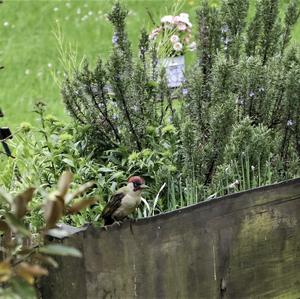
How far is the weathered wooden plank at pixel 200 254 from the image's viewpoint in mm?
3004

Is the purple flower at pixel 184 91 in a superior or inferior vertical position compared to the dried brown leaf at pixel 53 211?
inferior

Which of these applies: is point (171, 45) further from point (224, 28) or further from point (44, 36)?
point (44, 36)

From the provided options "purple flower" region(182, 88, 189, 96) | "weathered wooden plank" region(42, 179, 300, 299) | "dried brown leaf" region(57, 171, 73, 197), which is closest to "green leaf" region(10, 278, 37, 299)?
"dried brown leaf" region(57, 171, 73, 197)

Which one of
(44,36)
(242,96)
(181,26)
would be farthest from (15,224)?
(44,36)

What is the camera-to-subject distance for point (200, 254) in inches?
134

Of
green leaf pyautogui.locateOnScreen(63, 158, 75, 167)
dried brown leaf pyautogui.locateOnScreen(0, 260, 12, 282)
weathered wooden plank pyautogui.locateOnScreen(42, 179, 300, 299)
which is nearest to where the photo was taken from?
dried brown leaf pyautogui.locateOnScreen(0, 260, 12, 282)

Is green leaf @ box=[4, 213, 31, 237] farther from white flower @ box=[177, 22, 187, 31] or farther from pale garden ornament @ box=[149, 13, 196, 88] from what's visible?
white flower @ box=[177, 22, 187, 31]

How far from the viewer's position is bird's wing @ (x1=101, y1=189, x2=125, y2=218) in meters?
3.20

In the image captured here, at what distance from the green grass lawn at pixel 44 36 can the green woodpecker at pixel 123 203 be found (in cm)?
515

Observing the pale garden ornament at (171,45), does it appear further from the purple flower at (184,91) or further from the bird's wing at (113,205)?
the bird's wing at (113,205)

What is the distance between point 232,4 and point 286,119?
867 mm

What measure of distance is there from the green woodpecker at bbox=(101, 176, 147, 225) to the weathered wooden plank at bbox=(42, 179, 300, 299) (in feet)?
0.26

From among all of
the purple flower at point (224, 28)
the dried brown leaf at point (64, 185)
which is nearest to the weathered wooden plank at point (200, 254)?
the purple flower at point (224, 28)

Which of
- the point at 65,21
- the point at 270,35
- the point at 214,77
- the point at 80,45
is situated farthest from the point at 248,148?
the point at 65,21
